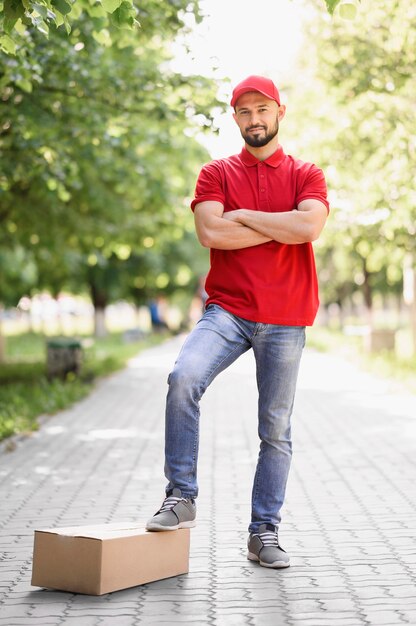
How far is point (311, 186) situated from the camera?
17.5 feet

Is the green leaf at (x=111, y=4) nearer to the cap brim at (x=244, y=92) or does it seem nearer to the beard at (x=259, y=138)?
→ the cap brim at (x=244, y=92)

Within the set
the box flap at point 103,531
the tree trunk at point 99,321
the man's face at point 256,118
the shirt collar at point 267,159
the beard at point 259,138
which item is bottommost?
the tree trunk at point 99,321

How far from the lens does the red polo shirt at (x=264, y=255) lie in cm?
522

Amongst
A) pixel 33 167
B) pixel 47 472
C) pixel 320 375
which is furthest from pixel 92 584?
pixel 320 375

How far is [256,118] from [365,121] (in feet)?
43.1

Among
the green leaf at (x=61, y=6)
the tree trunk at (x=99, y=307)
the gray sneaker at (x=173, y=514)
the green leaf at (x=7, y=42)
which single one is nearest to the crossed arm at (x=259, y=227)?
the gray sneaker at (x=173, y=514)

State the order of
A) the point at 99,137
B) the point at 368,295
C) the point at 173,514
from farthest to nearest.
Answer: the point at 368,295
the point at 99,137
the point at 173,514

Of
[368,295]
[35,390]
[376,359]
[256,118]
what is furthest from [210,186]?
[368,295]

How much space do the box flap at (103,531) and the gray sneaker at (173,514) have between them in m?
0.07

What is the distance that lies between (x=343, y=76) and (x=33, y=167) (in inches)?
246

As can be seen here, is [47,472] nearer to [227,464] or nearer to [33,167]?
[227,464]

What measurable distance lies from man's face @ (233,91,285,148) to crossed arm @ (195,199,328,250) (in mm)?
339

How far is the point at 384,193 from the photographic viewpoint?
17656 mm

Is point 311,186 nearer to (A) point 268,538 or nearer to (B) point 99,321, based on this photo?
(A) point 268,538
